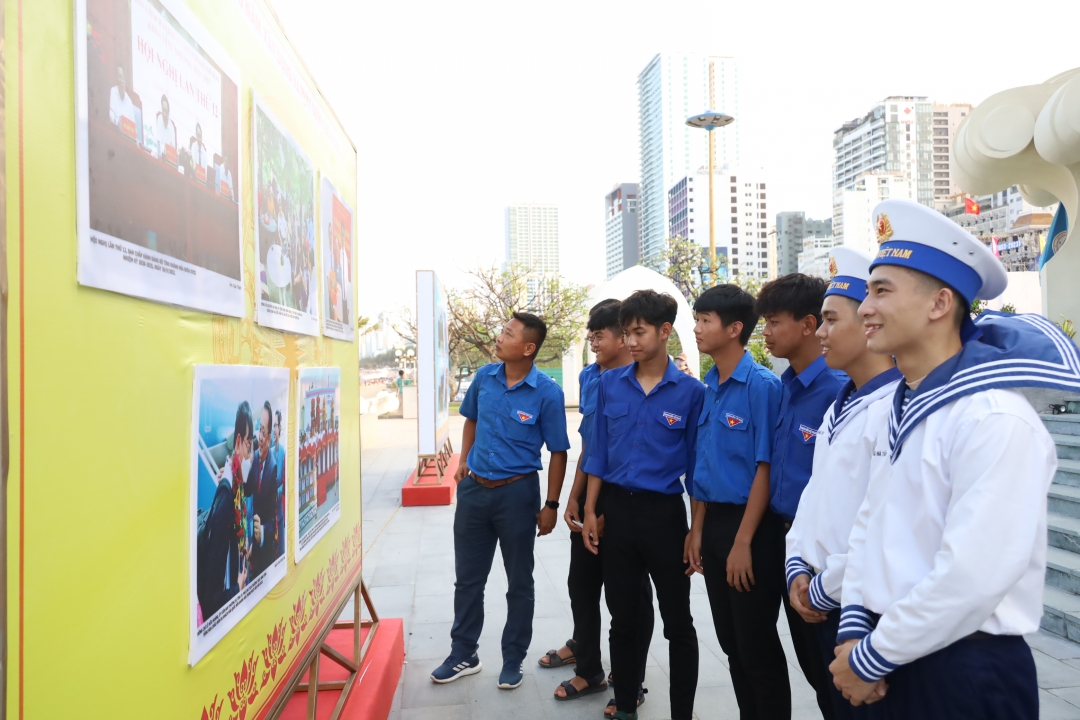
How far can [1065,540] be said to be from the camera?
444cm

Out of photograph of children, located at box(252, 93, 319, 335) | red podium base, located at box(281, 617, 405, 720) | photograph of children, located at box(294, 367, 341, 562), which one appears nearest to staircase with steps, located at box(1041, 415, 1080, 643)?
red podium base, located at box(281, 617, 405, 720)

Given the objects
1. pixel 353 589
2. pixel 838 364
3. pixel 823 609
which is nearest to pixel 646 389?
pixel 838 364

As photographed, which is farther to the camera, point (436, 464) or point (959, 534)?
point (436, 464)

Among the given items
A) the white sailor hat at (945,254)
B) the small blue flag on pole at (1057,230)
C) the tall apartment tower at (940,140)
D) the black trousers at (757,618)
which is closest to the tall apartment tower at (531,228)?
the tall apartment tower at (940,140)

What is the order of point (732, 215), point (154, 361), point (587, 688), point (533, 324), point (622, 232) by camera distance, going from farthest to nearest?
point (622, 232), point (732, 215), point (533, 324), point (587, 688), point (154, 361)

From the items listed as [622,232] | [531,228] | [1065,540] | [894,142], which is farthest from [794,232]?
[1065,540]

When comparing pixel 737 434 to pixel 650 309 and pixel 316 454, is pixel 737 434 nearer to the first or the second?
pixel 650 309

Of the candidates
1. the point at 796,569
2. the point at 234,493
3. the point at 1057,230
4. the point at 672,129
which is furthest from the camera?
the point at 672,129

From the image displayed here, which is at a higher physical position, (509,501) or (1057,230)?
(1057,230)

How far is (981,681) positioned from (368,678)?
2176 mm

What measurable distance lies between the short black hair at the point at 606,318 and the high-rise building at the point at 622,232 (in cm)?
8274

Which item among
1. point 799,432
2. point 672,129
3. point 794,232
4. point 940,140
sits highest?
point 940,140

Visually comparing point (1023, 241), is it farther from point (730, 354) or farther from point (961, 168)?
point (730, 354)

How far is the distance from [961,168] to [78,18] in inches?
447
